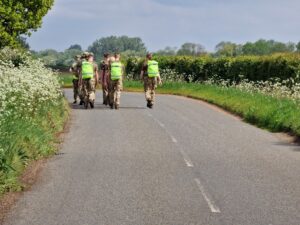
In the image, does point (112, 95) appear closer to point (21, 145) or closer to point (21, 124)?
point (21, 124)

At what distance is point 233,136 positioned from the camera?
19062 millimetres

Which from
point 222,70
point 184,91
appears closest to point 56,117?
point 184,91

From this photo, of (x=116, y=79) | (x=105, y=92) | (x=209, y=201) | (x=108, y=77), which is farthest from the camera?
(x=105, y=92)

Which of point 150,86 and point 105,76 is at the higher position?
point 105,76

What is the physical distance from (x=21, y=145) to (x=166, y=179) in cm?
318

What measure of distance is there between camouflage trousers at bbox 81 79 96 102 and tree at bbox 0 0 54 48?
15.7 m

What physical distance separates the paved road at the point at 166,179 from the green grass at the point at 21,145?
399mm

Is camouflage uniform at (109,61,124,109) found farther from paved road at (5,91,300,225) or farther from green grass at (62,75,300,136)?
paved road at (5,91,300,225)

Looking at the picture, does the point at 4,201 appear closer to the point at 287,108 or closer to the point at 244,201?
the point at 244,201

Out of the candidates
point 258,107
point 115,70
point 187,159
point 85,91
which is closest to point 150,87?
point 115,70

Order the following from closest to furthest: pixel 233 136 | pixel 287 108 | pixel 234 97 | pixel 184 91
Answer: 1. pixel 233 136
2. pixel 287 108
3. pixel 234 97
4. pixel 184 91

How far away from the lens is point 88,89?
2800 cm

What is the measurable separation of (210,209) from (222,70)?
118 ft

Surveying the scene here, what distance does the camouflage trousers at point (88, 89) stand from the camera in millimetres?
27828
